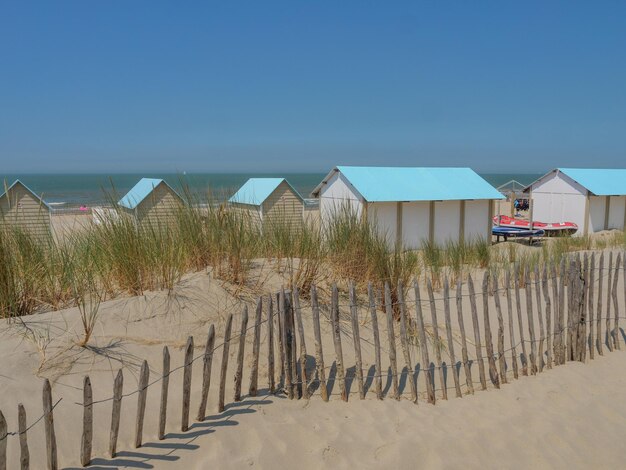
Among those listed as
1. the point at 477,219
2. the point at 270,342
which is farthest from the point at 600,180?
the point at 270,342

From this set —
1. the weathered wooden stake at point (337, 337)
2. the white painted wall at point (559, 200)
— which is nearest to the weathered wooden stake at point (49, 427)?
the weathered wooden stake at point (337, 337)

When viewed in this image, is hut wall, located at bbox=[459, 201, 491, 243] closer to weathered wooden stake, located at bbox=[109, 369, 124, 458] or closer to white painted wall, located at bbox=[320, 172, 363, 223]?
white painted wall, located at bbox=[320, 172, 363, 223]

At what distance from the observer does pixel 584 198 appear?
18.4 m

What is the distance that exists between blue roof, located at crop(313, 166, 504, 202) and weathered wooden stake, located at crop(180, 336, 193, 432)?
10788mm

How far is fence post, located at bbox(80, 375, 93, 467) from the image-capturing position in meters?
2.87

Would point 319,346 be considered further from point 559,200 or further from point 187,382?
point 559,200

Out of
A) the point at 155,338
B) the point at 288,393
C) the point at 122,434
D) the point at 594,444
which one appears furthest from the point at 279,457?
the point at 594,444

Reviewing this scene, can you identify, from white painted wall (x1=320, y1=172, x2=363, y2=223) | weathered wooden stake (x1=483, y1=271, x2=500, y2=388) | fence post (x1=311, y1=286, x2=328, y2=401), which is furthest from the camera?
white painted wall (x1=320, y1=172, x2=363, y2=223)

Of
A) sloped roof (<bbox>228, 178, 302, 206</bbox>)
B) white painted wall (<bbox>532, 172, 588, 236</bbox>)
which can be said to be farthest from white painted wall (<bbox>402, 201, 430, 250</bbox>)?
white painted wall (<bbox>532, 172, 588, 236</bbox>)

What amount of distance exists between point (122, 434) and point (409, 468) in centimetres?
189

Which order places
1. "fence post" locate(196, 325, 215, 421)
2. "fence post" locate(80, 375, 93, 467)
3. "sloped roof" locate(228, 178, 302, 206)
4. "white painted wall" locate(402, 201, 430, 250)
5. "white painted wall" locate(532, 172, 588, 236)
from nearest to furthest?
1. "fence post" locate(80, 375, 93, 467)
2. "fence post" locate(196, 325, 215, 421)
3. "white painted wall" locate(402, 201, 430, 250)
4. "sloped roof" locate(228, 178, 302, 206)
5. "white painted wall" locate(532, 172, 588, 236)

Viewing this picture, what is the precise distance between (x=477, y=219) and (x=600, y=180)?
6650mm

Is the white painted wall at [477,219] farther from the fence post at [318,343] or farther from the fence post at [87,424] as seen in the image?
the fence post at [87,424]

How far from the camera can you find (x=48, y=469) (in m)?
2.91
